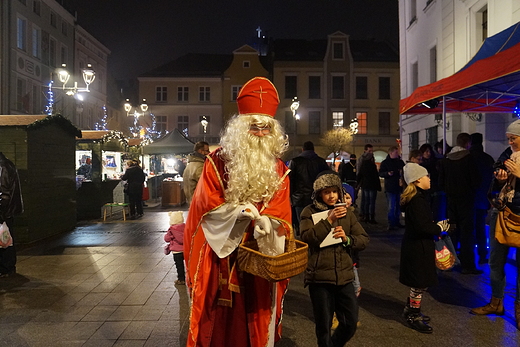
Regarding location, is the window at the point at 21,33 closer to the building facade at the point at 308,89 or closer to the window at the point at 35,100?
the window at the point at 35,100

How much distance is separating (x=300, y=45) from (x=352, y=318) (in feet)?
151

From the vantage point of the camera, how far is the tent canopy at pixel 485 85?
18.9 feet

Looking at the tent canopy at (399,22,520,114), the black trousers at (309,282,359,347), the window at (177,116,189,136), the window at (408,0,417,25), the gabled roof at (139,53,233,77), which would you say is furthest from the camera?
the window at (177,116,189,136)

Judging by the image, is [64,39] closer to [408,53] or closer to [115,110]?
[115,110]

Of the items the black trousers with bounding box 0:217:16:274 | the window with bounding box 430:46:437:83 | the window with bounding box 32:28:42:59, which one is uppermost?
the window with bounding box 32:28:42:59

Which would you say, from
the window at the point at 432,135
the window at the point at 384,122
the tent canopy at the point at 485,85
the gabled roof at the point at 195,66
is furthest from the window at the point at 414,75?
the gabled roof at the point at 195,66

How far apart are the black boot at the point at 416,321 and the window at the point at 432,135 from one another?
1226cm

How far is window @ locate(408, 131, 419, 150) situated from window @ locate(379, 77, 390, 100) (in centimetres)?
2704

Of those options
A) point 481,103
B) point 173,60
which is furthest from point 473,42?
point 173,60

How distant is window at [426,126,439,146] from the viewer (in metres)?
15.7

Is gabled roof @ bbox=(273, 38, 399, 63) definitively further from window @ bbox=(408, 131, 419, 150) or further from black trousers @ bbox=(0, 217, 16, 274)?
black trousers @ bbox=(0, 217, 16, 274)

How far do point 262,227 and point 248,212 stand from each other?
127 millimetres

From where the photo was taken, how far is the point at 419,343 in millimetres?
4066

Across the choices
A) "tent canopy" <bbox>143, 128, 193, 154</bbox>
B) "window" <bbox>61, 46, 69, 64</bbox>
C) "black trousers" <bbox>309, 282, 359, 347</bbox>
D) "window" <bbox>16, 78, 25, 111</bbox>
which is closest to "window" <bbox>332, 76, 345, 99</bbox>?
"window" <bbox>61, 46, 69, 64</bbox>
